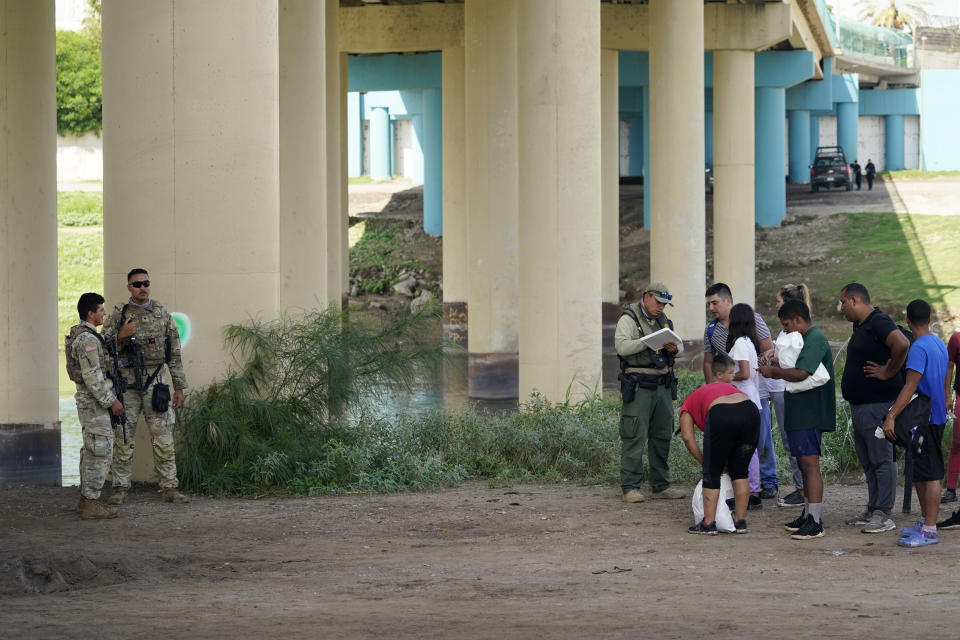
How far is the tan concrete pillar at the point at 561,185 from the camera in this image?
1781cm

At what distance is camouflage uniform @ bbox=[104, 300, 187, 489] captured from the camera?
10945 mm

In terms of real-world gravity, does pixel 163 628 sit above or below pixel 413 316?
below

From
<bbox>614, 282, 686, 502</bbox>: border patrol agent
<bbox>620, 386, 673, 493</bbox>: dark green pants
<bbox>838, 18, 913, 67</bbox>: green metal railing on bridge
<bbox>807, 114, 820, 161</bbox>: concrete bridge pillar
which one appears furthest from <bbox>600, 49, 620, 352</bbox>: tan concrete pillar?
<bbox>807, 114, 820, 161</bbox>: concrete bridge pillar

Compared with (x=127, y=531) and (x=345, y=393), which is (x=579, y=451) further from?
(x=127, y=531)

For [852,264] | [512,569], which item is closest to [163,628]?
[512,569]

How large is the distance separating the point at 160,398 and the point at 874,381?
5.61m

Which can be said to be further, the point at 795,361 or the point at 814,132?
the point at 814,132

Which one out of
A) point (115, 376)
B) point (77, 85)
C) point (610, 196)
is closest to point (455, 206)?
point (610, 196)

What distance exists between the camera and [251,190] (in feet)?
40.5

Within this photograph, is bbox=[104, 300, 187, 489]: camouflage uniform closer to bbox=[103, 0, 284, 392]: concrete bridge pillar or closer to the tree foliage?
bbox=[103, 0, 284, 392]: concrete bridge pillar

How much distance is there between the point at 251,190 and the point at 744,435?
5.25 meters

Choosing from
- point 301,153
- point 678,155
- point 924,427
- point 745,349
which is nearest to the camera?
point 924,427

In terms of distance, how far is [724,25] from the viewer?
34.2m

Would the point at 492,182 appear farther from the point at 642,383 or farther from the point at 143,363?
the point at 143,363
